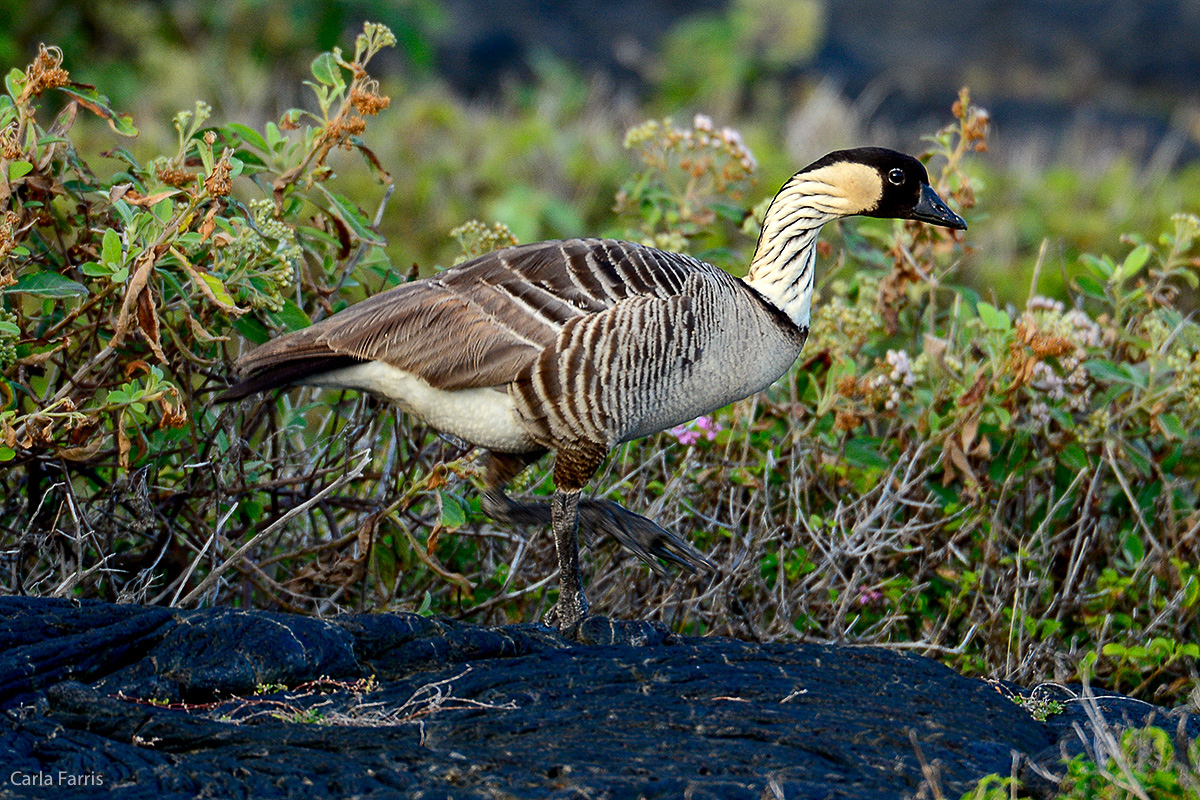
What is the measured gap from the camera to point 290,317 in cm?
473

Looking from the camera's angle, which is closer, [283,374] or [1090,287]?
[283,374]

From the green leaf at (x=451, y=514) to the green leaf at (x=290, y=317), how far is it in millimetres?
867

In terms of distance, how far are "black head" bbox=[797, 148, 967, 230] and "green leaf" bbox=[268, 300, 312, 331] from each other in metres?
1.90

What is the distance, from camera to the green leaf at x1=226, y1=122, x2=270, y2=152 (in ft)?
15.3

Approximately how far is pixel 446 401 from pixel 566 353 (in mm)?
466

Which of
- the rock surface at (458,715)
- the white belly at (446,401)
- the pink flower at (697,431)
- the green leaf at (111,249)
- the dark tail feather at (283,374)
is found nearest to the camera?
the rock surface at (458,715)

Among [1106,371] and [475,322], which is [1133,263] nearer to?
[1106,371]

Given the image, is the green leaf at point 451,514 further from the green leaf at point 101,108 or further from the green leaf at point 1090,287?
the green leaf at point 1090,287

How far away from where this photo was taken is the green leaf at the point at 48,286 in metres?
Result: 4.08

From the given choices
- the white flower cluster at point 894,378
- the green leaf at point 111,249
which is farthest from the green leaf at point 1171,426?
the green leaf at point 111,249

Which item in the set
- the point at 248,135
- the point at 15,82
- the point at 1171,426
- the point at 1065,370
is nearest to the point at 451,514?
the point at 248,135

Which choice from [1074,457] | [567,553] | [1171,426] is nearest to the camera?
[567,553]

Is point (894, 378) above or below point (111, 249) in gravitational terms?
below

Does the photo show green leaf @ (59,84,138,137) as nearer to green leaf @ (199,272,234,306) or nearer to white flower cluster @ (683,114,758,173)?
green leaf @ (199,272,234,306)
